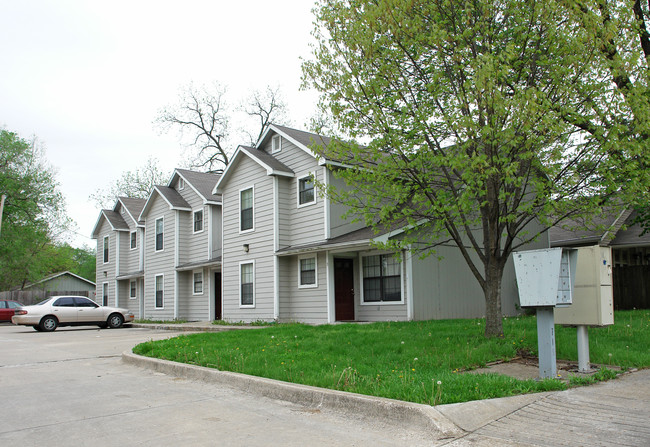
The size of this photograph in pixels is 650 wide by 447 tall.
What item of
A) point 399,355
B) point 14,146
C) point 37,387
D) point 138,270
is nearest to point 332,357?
point 399,355

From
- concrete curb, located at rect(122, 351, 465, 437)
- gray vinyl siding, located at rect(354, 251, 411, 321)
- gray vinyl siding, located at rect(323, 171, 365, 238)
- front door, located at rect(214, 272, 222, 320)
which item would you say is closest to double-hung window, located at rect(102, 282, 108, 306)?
front door, located at rect(214, 272, 222, 320)

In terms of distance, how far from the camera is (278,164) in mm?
19859

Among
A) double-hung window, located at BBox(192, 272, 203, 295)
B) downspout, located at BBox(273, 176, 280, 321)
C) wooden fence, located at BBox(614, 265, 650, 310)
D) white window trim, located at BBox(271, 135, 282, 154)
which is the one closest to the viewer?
Result: downspout, located at BBox(273, 176, 280, 321)

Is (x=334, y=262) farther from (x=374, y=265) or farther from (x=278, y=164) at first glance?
(x=278, y=164)

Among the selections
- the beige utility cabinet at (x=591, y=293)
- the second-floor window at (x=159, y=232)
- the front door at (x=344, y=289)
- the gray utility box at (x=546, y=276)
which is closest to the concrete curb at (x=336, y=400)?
the gray utility box at (x=546, y=276)

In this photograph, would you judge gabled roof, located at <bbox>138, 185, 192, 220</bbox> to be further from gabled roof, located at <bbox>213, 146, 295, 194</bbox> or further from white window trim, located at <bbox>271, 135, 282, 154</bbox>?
white window trim, located at <bbox>271, 135, 282, 154</bbox>

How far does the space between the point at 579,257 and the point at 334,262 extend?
10857mm

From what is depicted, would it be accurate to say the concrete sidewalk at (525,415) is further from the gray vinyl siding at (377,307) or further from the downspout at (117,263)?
the downspout at (117,263)

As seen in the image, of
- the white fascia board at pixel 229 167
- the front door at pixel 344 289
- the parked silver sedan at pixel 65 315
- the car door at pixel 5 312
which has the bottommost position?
the car door at pixel 5 312

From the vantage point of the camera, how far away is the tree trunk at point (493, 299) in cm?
1007

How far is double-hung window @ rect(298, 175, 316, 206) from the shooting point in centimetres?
1870

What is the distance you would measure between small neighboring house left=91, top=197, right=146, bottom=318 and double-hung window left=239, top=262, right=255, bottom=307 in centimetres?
1126

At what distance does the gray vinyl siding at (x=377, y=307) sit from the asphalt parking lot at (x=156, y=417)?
8.72 m

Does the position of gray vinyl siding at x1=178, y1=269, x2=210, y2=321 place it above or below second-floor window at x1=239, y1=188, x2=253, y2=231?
below
